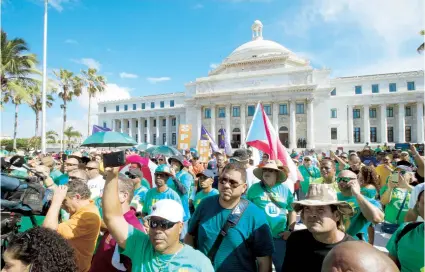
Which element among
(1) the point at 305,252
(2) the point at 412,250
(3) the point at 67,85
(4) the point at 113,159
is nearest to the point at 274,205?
(1) the point at 305,252

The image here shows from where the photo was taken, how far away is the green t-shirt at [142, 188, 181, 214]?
452 centimetres

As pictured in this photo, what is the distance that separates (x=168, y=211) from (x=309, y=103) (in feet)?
143

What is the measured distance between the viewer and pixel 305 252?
97.0 inches

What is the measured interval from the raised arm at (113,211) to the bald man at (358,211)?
2.00 meters

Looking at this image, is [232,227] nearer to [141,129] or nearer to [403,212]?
[403,212]

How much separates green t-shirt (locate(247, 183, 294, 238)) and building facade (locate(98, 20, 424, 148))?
3644cm

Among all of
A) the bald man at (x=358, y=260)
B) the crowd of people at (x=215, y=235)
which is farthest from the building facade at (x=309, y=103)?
the bald man at (x=358, y=260)

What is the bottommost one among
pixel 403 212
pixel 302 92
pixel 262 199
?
pixel 403 212

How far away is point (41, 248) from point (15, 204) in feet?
2.79

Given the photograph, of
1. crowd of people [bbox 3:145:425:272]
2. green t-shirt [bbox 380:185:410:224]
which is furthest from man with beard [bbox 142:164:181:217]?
green t-shirt [bbox 380:185:410:224]

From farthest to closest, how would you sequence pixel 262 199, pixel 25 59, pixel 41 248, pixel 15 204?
pixel 25 59 < pixel 262 199 < pixel 15 204 < pixel 41 248

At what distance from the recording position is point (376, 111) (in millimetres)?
44562

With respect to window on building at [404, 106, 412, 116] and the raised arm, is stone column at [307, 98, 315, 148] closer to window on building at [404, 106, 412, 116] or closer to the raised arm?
window on building at [404, 106, 412, 116]

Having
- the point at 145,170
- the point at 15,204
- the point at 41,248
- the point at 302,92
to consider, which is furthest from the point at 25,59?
the point at 302,92
